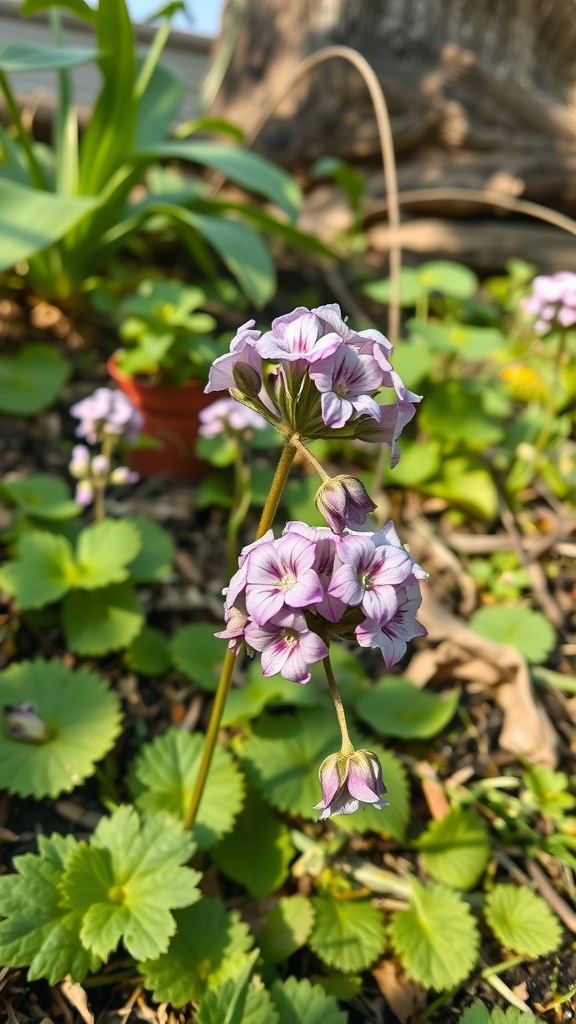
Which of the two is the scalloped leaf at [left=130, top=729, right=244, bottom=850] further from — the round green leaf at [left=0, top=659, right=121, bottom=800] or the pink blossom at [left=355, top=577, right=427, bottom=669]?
the pink blossom at [left=355, top=577, right=427, bottom=669]

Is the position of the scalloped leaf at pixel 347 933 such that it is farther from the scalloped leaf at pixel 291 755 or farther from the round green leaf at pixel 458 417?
the round green leaf at pixel 458 417

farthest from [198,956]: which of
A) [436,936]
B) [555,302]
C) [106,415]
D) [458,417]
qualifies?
[555,302]

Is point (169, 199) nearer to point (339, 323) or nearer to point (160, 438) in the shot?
point (160, 438)

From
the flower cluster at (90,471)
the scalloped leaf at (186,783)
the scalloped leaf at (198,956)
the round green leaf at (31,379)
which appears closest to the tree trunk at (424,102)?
the round green leaf at (31,379)

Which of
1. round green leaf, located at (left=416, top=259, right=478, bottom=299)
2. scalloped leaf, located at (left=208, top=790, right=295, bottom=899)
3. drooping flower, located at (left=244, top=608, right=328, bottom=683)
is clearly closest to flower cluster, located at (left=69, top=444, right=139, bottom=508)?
scalloped leaf, located at (left=208, top=790, right=295, bottom=899)

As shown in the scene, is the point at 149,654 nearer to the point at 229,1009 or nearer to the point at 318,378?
the point at 229,1009
